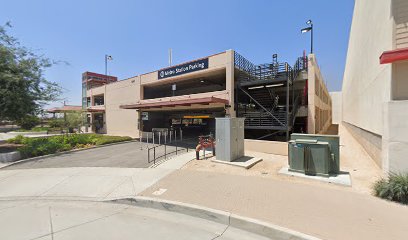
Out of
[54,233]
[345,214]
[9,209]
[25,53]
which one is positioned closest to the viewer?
[54,233]

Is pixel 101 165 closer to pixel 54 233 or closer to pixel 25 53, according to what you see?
pixel 54 233

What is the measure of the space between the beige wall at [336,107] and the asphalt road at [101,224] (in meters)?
54.6

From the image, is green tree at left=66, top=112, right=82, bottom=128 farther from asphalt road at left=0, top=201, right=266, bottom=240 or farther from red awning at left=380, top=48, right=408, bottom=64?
red awning at left=380, top=48, right=408, bottom=64

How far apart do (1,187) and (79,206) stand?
161 inches

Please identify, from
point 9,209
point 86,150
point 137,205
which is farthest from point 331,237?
point 86,150

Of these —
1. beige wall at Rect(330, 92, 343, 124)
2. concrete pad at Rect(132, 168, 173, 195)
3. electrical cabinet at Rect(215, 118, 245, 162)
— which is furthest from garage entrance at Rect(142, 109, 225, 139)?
beige wall at Rect(330, 92, 343, 124)

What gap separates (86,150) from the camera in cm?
1364

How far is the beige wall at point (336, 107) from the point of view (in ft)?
154

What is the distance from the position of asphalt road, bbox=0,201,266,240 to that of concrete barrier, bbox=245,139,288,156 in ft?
25.4

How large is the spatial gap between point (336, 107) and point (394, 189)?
52.3 m

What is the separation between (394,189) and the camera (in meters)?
4.88

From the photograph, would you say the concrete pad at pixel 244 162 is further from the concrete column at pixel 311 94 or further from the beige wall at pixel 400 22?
the concrete column at pixel 311 94

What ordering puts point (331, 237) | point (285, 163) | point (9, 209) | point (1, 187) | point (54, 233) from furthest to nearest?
point (285, 163) → point (1, 187) → point (9, 209) → point (54, 233) → point (331, 237)

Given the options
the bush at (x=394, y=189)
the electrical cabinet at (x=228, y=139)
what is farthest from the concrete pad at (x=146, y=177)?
the bush at (x=394, y=189)
